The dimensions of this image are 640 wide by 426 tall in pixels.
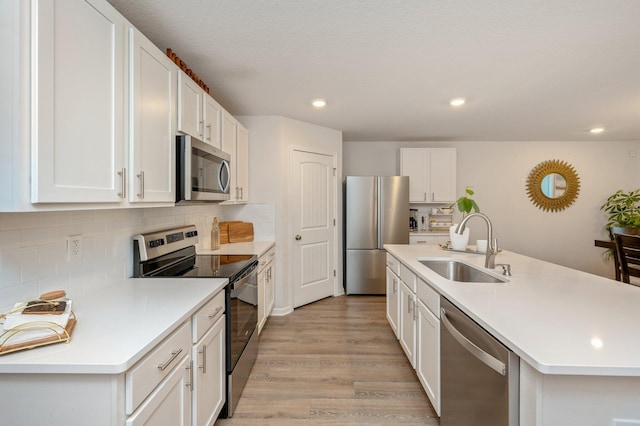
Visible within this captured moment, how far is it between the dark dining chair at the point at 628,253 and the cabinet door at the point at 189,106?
3.59 meters

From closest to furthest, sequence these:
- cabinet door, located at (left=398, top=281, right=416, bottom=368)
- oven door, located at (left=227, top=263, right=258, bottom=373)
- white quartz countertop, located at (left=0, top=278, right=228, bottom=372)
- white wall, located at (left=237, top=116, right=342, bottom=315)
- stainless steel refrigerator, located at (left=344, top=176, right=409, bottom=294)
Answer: white quartz countertop, located at (left=0, top=278, right=228, bottom=372) < oven door, located at (left=227, top=263, right=258, bottom=373) < cabinet door, located at (left=398, top=281, right=416, bottom=368) < white wall, located at (left=237, top=116, right=342, bottom=315) < stainless steel refrigerator, located at (left=344, top=176, right=409, bottom=294)

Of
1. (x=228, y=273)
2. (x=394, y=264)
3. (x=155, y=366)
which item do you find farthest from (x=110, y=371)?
(x=394, y=264)

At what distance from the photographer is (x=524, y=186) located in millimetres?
5137

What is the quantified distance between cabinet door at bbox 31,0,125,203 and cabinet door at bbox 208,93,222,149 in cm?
93

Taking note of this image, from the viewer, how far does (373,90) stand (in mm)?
2820

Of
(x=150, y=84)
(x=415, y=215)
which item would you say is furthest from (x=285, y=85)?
(x=415, y=215)

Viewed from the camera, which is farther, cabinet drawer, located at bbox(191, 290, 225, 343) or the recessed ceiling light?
the recessed ceiling light

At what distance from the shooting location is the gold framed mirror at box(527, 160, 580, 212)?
510 cm

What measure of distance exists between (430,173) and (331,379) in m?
3.49

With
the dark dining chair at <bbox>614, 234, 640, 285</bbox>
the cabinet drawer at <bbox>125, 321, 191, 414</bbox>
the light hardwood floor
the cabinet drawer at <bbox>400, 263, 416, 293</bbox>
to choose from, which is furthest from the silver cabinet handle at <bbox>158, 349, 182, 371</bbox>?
the dark dining chair at <bbox>614, 234, 640, 285</bbox>

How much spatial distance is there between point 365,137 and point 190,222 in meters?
3.00

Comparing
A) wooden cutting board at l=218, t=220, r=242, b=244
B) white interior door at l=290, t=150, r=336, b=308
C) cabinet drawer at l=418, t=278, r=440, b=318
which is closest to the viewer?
cabinet drawer at l=418, t=278, r=440, b=318

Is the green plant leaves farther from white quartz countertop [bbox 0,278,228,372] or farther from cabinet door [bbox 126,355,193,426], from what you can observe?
cabinet door [bbox 126,355,193,426]

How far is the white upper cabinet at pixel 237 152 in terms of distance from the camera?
9.27 feet
